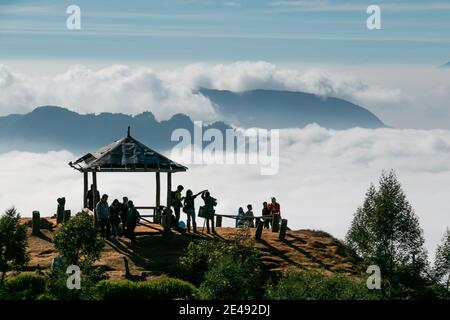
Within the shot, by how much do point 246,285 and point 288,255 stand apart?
7.02 metres

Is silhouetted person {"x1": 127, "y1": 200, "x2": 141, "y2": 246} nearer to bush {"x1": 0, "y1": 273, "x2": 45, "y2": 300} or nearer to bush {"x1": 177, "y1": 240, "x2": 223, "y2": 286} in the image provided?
bush {"x1": 177, "y1": 240, "x2": 223, "y2": 286}

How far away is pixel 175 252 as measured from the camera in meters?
39.2

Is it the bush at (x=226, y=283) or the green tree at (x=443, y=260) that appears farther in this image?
the green tree at (x=443, y=260)

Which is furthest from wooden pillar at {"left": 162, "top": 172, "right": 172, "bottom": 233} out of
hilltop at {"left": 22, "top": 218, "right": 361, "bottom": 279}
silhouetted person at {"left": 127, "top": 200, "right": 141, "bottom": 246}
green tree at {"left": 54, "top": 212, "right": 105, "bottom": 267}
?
green tree at {"left": 54, "top": 212, "right": 105, "bottom": 267}

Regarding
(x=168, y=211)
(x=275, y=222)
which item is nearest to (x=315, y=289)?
(x=168, y=211)

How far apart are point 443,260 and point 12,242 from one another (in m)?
25.9

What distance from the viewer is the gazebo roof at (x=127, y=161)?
4009 centimetres

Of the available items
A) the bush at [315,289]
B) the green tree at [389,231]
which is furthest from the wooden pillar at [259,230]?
the bush at [315,289]

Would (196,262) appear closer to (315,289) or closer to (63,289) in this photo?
(63,289)

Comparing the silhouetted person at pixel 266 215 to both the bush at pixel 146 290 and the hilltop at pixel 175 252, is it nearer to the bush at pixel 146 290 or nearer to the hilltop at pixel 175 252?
the hilltop at pixel 175 252

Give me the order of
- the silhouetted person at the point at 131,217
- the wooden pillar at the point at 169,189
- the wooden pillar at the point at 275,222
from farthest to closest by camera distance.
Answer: the wooden pillar at the point at 275,222
the wooden pillar at the point at 169,189
the silhouetted person at the point at 131,217

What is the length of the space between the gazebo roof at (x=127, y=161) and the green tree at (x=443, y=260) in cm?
1616

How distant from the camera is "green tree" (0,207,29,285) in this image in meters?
35.4
